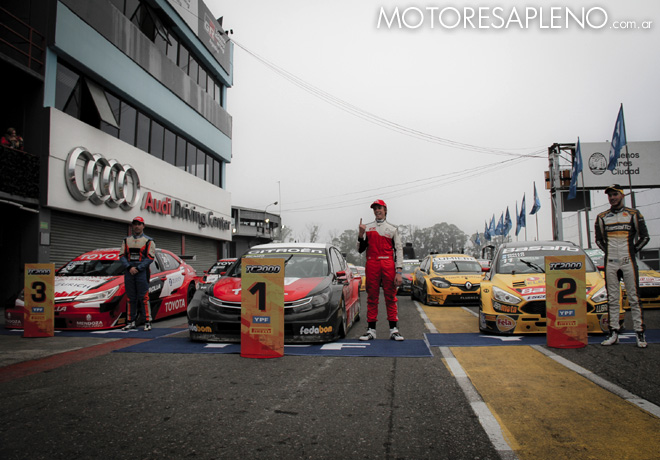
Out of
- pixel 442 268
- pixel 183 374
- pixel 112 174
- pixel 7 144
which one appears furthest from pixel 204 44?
pixel 183 374

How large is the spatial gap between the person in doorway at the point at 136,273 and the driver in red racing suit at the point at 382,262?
12.2ft

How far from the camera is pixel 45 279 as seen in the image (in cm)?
700

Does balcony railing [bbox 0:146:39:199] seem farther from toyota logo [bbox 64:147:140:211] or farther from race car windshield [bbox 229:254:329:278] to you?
race car windshield [bbox 229:254:329:278]

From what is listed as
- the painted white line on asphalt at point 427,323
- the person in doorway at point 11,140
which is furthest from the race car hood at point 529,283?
the person in doorway at point 11,140

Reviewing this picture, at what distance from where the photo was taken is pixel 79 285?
25.1ft

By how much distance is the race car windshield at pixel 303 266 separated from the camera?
21.7 ft

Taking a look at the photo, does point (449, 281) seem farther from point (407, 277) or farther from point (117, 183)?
point (117, 183)

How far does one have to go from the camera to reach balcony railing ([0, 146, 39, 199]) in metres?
10.7

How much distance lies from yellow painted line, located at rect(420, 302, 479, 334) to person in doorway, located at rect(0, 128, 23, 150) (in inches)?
422

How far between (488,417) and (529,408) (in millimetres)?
436

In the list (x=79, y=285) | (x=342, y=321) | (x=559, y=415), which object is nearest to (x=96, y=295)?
(x=79, y=285)

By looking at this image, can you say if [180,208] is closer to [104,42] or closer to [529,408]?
[104,42]

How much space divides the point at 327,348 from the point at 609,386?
118 inches

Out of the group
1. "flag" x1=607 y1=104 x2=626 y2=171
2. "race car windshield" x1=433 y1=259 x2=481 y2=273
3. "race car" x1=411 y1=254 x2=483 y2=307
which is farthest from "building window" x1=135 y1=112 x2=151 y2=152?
"flag" x1=607 y1=104 x2=626 y2=171
